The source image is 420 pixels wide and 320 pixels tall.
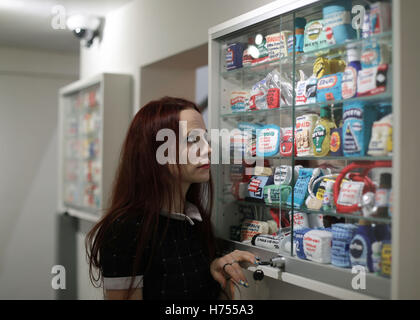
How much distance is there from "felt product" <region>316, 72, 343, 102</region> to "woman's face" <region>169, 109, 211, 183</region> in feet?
1.47

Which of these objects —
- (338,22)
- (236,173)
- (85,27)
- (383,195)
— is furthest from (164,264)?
(85,27)

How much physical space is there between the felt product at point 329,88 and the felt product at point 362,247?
447 millimetres

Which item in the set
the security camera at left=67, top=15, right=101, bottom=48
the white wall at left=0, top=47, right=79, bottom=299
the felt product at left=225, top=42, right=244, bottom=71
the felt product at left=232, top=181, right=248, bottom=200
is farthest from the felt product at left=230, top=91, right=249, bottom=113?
the white wall at left=0, top=47, right=79, bottom=299

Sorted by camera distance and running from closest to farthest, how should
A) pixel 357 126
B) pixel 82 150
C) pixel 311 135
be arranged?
1. pixel 357 126
2. pixel 311 135
3. pixel 82 150

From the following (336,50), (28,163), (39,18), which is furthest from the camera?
(28,163)

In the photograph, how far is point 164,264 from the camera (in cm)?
150

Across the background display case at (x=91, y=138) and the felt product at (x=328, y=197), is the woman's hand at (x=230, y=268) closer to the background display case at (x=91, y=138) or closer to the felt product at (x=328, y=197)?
the felt product at (x=328, y=197)

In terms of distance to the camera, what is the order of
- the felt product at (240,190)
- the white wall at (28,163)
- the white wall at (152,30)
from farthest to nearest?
1. the white wall at (28,163)
2. the white wall at (152,30)
3. the felt product at (240,190)

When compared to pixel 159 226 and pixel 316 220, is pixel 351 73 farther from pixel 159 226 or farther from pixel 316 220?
pixel 159 226

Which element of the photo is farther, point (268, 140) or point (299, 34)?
point (268, 140)

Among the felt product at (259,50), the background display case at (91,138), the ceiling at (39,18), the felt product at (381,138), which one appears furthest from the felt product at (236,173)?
the ceiling at (39,18)

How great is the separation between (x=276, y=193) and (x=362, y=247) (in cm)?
46

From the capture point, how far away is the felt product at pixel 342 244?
142 centimetres

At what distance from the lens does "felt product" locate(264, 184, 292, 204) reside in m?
1.70
